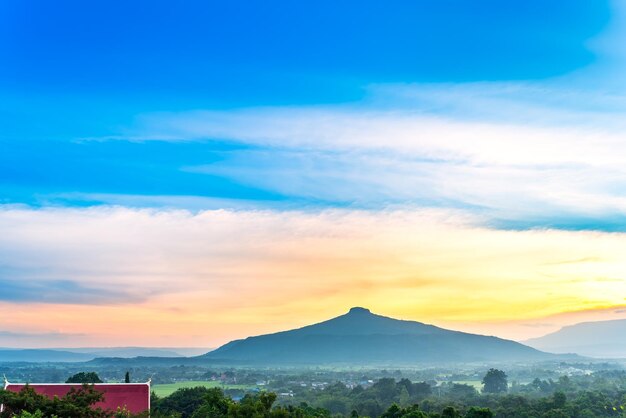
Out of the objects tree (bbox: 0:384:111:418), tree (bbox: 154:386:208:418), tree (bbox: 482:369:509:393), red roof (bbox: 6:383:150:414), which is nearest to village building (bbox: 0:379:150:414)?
red roof (bbox: 6:383:150:414)

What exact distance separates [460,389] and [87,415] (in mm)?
116040

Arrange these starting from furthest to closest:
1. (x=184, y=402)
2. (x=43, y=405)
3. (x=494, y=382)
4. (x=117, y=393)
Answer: (x=494, y=382), (x=184, y=402), (x=117, y=393), (x=43, y=405)

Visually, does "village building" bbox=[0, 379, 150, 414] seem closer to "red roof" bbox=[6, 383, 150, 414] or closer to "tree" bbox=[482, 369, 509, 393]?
"red roof" bbox=[6, 383, 150, 414]

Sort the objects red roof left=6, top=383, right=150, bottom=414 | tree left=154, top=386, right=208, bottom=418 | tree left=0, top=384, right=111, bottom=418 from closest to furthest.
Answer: tree left=0, top=384, right=111, bottom=418 < red roof left=6, top=383, right=150, bottom=414 < tree left=154, top=386, right=208, bottom=418

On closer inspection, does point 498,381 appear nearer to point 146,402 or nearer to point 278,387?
point 278,387

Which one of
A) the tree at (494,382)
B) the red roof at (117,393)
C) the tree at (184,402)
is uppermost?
the red roof at (117,393)

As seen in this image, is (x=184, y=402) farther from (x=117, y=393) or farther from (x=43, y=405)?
(x=43, y=405)

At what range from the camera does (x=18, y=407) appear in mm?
22641

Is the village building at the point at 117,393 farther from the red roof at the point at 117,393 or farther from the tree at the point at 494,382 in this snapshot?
the tree at the point at 494,382

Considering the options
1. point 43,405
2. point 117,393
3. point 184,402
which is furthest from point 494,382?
point 43,405

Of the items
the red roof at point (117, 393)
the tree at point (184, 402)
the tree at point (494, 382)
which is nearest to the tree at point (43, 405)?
the red roof at point (117, 393)

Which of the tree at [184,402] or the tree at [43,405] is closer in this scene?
the tree at [43,405]

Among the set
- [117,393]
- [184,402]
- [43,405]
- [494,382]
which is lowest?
[494,382]

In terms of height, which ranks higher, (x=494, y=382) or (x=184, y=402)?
(x=184, y=402)
